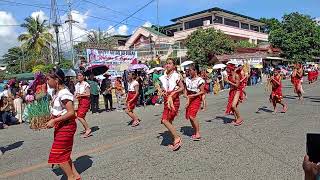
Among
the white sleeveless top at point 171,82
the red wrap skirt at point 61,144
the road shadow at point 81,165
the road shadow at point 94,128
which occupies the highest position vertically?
the white sleeveless top at point 171,82

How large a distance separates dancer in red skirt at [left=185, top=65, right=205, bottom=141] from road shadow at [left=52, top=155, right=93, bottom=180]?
2253mm

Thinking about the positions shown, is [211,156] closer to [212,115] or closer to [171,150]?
[171,150]

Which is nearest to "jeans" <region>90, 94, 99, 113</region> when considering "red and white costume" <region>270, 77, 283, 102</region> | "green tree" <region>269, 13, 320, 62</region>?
"red and white costume" <region>270, 77, 283, 102</region>

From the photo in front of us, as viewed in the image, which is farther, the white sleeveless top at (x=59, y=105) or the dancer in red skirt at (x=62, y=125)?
the white sleeveless top at (x=59, y=105)

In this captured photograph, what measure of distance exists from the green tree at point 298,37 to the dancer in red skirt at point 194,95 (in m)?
41.8

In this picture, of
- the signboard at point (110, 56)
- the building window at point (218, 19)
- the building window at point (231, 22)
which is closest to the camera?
the signboard at point (110, 56)

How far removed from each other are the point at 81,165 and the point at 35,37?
2086 inches

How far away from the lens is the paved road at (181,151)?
6.09 meters

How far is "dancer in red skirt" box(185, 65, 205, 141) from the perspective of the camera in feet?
27.0

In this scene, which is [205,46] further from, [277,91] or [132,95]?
[132,95]

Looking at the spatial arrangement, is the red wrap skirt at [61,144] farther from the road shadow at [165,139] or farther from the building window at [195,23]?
the building window at [195,23]

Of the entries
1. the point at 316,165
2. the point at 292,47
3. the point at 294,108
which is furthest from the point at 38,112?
the point at 292,47

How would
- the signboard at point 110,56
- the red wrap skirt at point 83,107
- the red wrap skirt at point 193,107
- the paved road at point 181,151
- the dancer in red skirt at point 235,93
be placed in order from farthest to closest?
the signboard at point 110,56
the dancer in red skirt at point 235,93
the red wrap skirt at point 83,107
the red wrap skirt at point 193,107
the paved road at point 181,151

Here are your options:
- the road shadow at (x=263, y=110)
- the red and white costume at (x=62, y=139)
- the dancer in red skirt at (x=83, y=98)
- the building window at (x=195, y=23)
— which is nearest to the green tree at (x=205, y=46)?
the building window at (x=195, y=23)
